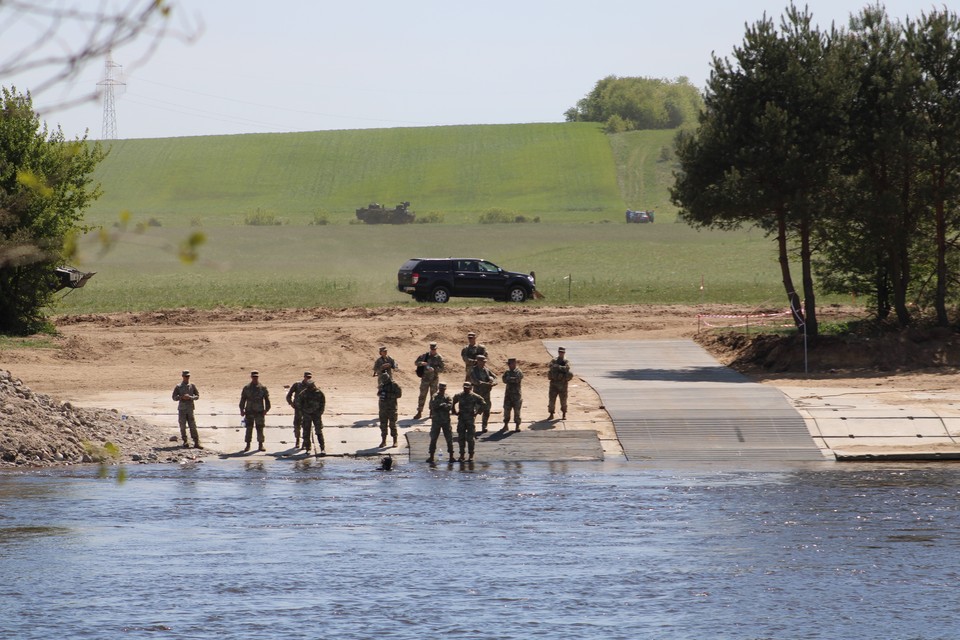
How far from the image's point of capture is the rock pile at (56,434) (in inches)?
966

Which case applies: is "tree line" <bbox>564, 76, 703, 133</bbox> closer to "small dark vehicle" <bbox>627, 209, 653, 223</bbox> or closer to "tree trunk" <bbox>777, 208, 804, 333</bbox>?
"small dark vehicle" <bbox>627, 209, 653, 223</bbox>

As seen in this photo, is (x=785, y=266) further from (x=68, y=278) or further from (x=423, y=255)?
(x=423, y=255)

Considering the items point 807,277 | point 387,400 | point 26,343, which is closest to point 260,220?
point 26,343

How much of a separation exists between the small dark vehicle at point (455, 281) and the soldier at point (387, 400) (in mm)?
21572

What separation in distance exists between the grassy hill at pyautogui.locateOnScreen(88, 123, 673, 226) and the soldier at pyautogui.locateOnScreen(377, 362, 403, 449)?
253ft

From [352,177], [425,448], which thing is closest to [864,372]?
[425,448]

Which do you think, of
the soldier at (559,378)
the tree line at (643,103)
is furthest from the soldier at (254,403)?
the tree line at (643,103)

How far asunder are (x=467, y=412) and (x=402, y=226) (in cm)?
7034

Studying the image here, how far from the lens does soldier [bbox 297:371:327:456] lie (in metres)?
24.8

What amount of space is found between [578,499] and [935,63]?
18.8 metres

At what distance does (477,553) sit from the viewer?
18.0m

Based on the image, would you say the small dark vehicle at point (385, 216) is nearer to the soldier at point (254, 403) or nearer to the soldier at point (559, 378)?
the soldier at point (559, 378)

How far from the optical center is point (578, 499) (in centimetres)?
2155

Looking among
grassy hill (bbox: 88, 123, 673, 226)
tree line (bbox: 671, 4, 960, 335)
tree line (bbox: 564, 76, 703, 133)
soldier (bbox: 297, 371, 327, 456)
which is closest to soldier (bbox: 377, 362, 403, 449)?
soldier (bbox: 297, 371, 327, 456)
